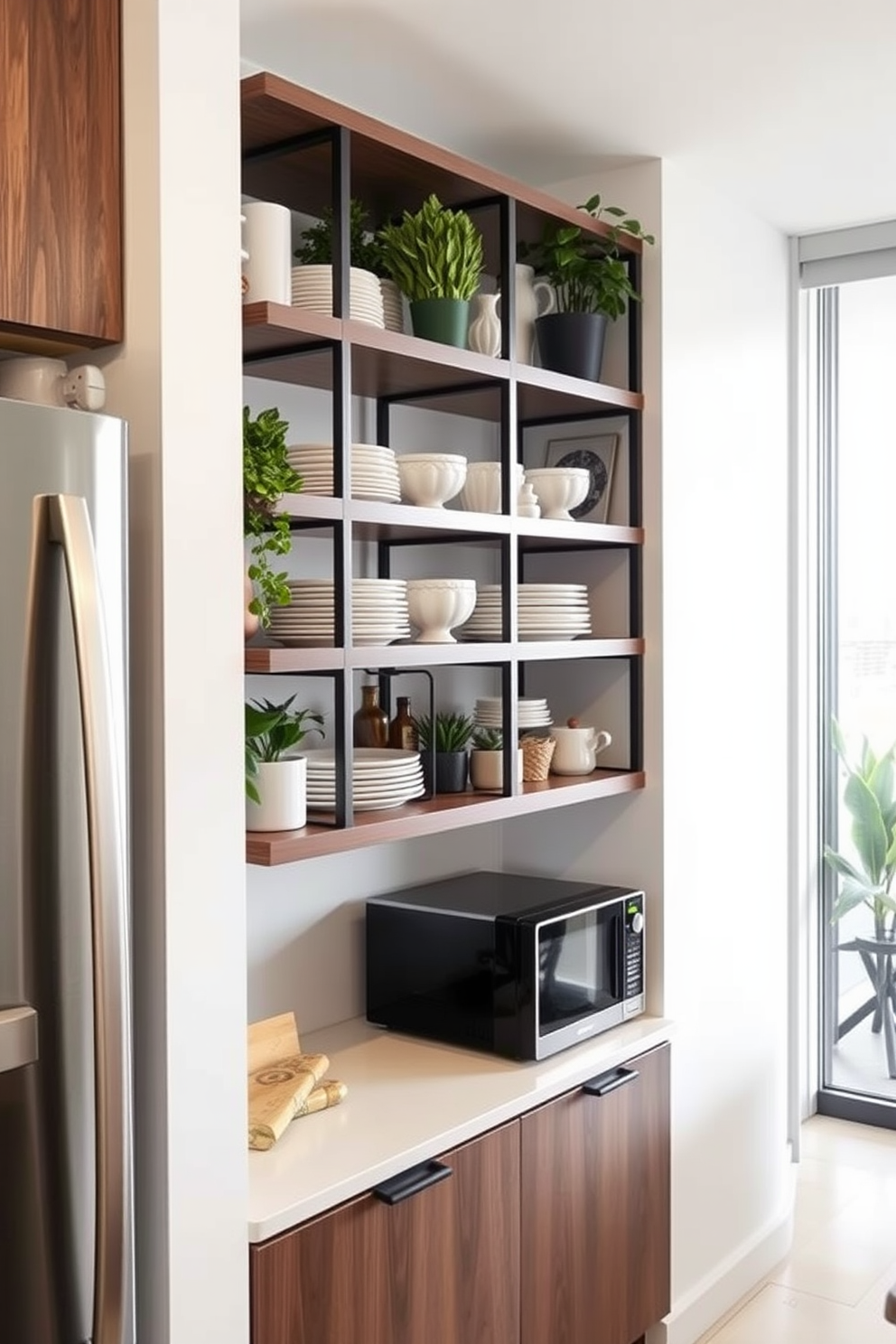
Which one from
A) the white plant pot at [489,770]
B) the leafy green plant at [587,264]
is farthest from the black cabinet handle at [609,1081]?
the leafy green plant at [587,264]

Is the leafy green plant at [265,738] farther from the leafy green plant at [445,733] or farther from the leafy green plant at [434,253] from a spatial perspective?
the leafy green plant at [434,253]

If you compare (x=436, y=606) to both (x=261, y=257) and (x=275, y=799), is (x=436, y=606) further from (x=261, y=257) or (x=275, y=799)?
(x=261, y=257)

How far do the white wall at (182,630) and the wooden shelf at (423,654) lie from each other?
0.73 ft

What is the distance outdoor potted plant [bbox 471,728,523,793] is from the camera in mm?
2582

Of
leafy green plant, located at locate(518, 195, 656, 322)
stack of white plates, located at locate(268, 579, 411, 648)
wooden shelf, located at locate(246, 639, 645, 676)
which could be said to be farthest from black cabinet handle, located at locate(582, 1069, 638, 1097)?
leafy green plant, located at locate(518, 195, 656, 322)

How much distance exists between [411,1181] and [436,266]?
1.56 meters

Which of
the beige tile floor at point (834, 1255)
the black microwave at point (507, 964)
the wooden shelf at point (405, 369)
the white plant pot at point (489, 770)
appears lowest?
the beige tile floor at point (834, 1255)

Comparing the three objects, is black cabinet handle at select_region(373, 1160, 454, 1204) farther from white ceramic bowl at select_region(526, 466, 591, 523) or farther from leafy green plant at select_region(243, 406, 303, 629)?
white ceramic bowl at select_region(526, 466, 591, 523)

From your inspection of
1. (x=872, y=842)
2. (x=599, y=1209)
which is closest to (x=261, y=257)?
(x=599, y=1209)

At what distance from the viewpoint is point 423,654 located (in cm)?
231

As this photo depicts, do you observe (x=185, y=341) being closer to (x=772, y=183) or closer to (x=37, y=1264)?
(x=37, y=1264)

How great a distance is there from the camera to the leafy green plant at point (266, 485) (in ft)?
6.52

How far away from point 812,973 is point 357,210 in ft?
8.64

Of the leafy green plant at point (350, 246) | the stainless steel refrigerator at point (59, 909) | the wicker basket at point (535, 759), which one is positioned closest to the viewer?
the stainless steel refrigerator at point (59, 909)
